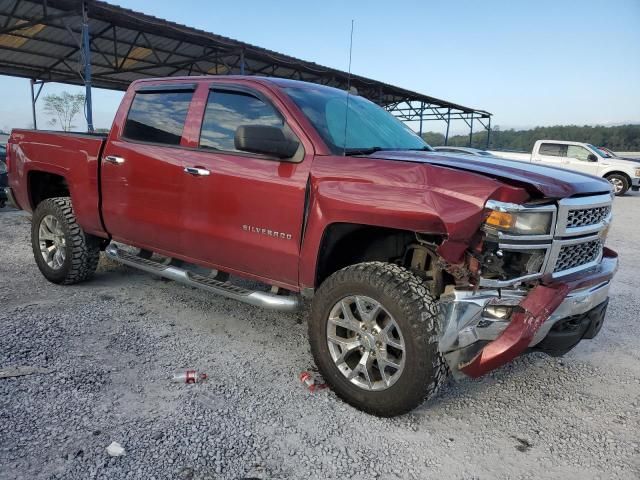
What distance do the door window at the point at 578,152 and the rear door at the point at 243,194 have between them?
17087 millimetres

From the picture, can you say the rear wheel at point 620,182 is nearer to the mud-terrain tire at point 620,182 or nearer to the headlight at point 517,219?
the mud-terrain tire at point 620,182

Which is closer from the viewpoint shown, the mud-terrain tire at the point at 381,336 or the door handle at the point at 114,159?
the mud-terrain tire at the point at 381,336

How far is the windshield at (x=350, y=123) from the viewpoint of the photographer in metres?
3.16

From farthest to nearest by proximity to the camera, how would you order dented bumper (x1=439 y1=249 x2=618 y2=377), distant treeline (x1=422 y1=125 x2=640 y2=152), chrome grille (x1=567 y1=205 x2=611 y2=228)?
distant treeline (x1=422 y1=125 x2=640 y2=152) → chrome grille (x1=567 y1=205 x2=611 y2=228) → dented bumper (x1=439 y1=249 x2=618 y2=377)

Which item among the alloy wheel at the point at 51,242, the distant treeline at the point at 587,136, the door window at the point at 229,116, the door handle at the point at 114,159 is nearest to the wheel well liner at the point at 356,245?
the door window at the point at 229,116

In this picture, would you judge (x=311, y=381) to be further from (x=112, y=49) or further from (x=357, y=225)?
(x=112, y=49)

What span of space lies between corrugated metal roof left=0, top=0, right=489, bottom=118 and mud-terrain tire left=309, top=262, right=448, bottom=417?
12.1 meters

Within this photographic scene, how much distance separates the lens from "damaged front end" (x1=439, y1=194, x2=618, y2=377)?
7.71 ft

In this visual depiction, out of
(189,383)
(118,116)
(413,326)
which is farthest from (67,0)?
(413,326)

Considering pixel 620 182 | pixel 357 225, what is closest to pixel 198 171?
pixel 357 225

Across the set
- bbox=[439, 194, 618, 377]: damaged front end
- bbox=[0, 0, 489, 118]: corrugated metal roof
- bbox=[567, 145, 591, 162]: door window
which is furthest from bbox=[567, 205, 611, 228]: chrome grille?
bbox=[567, 145, 591, 162]: door window

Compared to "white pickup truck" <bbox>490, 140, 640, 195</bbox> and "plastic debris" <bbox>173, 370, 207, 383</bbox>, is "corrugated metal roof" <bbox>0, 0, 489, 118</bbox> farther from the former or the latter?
"plastic debris" <bbox>173, 370, 207, 383</bbox>

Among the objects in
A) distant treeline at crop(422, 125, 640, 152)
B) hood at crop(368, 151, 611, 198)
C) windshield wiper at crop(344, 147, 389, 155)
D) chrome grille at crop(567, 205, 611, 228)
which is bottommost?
chrome grille at crop(567, 205, 611, 228)

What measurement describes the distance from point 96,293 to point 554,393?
153 inches
